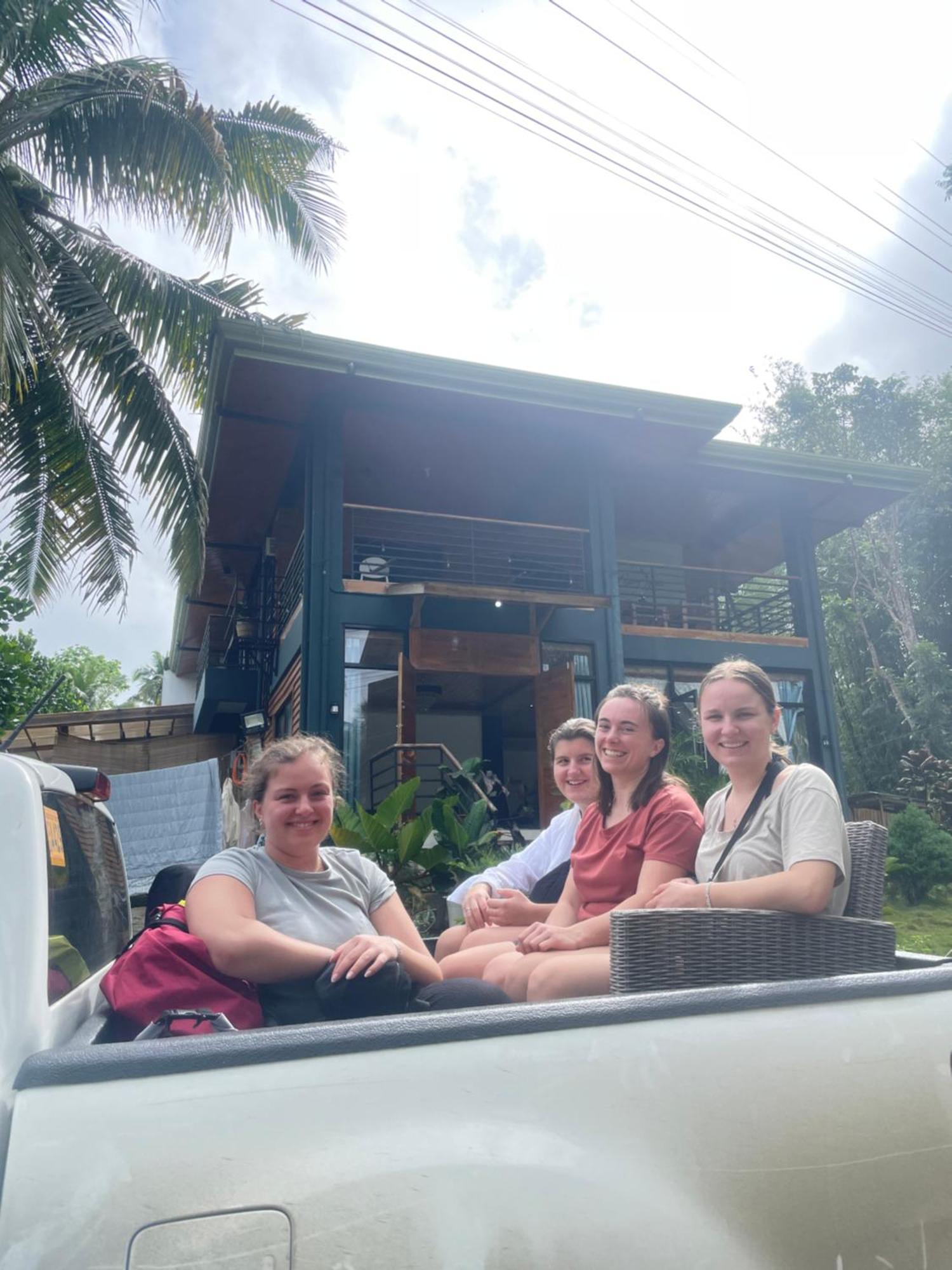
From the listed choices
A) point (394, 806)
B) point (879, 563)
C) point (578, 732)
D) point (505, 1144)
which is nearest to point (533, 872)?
point (578, 732)

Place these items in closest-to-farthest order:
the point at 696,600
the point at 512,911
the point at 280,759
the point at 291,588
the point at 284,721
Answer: the point at 280,759, the point at 512,911, the point at 291,588, the point at 284,721, the point at 696,600

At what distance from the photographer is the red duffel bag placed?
1.85m

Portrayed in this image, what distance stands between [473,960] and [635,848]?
56 centimetres

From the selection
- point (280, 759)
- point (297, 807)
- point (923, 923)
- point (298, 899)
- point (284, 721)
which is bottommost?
point (923, 923)

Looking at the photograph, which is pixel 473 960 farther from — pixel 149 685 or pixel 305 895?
pixel 149 685

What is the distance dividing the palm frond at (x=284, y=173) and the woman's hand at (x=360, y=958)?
8.50 meters

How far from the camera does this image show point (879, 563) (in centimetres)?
2727


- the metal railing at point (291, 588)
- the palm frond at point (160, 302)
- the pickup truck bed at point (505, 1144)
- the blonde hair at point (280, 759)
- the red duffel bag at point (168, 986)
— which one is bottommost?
the pickup truck bed at point (505, 1144)

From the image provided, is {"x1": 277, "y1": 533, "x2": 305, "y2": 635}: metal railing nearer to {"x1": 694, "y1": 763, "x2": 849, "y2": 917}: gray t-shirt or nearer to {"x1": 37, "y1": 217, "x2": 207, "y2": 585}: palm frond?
{"x1": 37, "y1": 217, "x2": 207, "y2": 585}: palm frond

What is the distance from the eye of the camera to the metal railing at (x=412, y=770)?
1120cm

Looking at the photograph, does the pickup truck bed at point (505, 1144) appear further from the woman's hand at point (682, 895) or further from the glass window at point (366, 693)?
the glass window at point (366, 693)

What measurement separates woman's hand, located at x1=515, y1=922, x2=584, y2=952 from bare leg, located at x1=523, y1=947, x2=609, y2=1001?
0.18m

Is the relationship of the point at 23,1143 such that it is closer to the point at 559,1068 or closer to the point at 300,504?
the point at 559,1068

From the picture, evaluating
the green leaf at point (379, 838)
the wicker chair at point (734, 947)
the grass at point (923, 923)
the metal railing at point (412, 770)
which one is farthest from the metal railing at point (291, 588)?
the wicker chair at point (734, 947)
